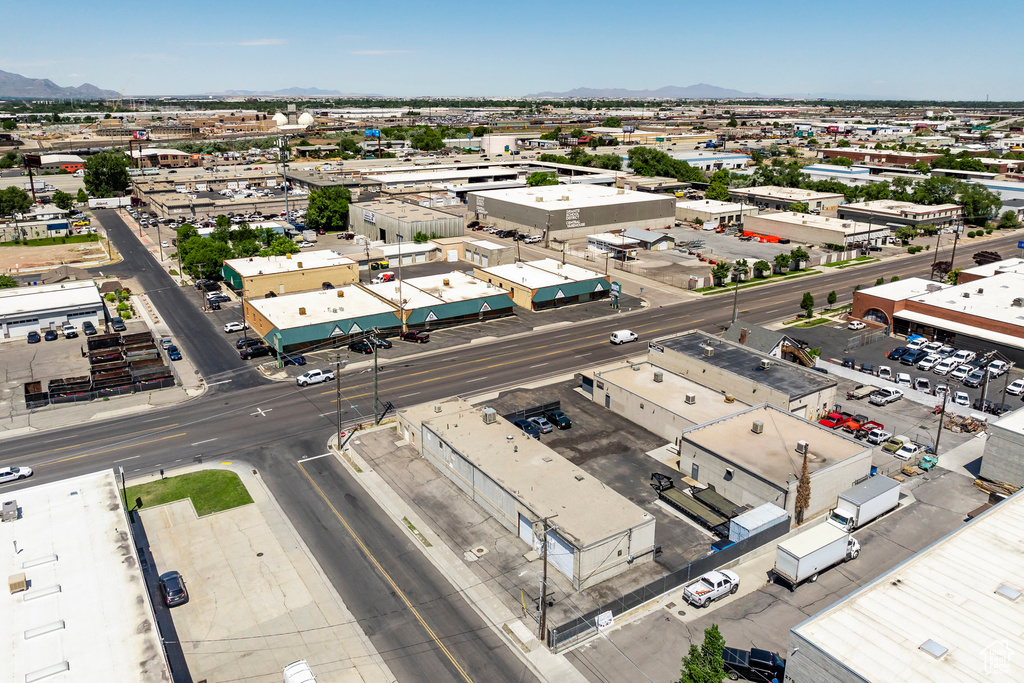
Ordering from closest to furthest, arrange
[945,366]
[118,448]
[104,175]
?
[118,448]
[945,366]
[104,175]

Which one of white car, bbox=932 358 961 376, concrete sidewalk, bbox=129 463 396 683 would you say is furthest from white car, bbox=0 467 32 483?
white car, bbox=932 358 961 376

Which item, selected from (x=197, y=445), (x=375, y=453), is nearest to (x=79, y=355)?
(x=197, y=445)

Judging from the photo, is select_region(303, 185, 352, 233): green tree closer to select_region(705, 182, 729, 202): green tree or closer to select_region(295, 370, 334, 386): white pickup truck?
select_region(295, 370, 334, 386): white pickup truck

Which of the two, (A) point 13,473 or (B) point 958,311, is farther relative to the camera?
(B) point 958,311

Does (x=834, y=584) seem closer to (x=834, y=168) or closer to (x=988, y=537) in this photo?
(x=988, y=537)

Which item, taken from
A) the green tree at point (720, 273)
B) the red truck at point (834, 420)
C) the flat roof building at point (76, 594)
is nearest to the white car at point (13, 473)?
the flat roof building at point (76, 594)

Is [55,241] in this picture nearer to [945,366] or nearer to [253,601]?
[253,601]

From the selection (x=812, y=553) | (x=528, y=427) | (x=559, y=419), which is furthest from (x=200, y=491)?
(x=812, y=553)
